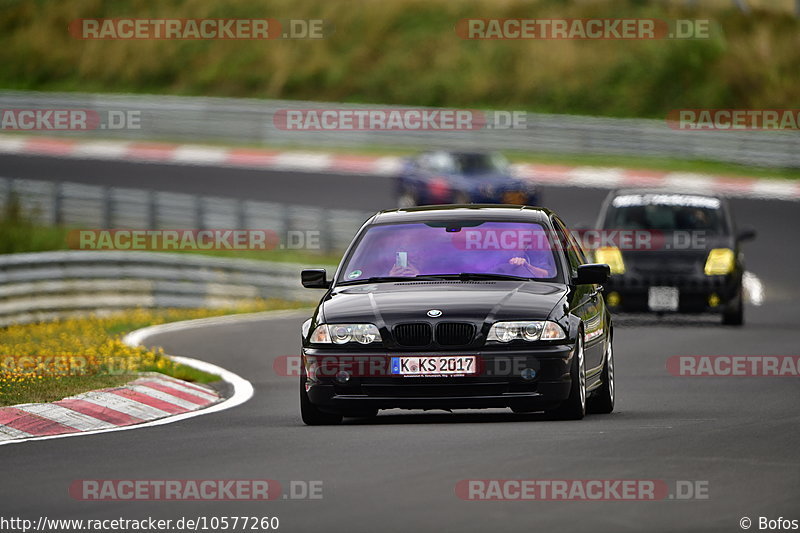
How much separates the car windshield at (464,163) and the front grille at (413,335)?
2247cm

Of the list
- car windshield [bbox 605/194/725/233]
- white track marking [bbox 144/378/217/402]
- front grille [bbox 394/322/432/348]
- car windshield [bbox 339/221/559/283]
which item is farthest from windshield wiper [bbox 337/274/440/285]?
car windshield [bbox 605/194/725/233]

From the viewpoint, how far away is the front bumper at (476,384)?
38.1 ft

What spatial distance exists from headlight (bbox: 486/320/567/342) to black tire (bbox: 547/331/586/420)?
0.22 meters

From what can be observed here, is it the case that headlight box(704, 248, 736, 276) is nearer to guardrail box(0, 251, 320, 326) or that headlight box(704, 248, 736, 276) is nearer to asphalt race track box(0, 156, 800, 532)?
asphalt race track box(0, 156, 800, 532)

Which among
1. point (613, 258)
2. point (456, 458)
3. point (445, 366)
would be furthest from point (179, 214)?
point (456, 458)

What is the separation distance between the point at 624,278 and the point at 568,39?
31792mm

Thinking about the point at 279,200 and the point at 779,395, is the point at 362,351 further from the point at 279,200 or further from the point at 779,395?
the point at 279,200

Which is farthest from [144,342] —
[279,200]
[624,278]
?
[279,200]

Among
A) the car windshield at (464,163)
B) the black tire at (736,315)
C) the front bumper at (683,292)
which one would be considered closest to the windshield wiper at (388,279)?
the front bumper at (683,292)

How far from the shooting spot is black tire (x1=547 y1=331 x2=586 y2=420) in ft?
39.0

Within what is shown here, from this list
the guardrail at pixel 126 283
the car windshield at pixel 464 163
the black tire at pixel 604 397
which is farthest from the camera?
the car windshield at pixel 464 163

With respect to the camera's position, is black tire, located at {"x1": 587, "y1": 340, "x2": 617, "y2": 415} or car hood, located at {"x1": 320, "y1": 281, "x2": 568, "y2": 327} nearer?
car hood, located at {"x1": 320, "y1": 281, "x2": 568, "y2": 327}

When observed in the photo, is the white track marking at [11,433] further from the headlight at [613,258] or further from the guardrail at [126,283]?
the guardrail at [126,283]

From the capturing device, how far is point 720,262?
2209cm
